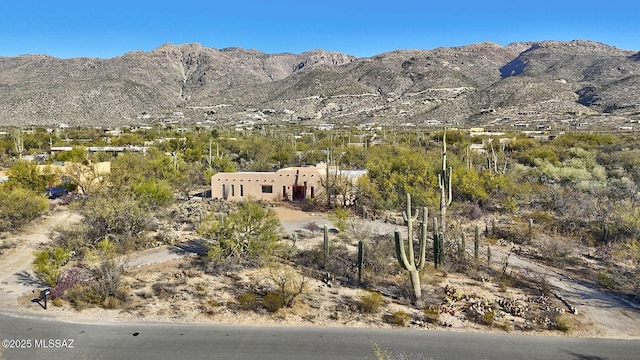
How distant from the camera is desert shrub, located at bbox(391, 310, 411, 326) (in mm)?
12914

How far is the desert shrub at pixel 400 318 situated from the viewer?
1291cm

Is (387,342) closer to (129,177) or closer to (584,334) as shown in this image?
(584,334)

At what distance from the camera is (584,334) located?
12359 mm

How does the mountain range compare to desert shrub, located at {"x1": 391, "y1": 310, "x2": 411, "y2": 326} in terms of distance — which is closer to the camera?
desert shrub, located at {"x1": 391, "y1": 310, "x2": 411, "y2": 326}

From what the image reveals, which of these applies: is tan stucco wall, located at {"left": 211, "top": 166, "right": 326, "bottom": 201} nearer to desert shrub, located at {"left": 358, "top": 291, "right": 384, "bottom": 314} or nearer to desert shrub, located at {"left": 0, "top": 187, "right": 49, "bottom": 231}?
desert shrub, located at {"left": 0, "top": 187, "right": 49, "bottom": 231}

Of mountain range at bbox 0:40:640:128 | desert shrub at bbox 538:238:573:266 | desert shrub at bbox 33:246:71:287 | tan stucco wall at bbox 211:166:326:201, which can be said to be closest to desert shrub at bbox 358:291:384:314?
desert shrub at bbox 538:238:573:266

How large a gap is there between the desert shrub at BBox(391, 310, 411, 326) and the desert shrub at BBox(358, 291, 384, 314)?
0.64 m

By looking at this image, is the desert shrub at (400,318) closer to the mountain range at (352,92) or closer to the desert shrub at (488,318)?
the desert shrub at (488,318)

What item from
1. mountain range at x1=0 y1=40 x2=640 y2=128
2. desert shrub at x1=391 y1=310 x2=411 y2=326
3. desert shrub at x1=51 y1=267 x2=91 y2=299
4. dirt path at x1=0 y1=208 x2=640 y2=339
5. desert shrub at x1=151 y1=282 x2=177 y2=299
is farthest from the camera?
mountain range at x1=0 y1=40 x2=640 y2=128

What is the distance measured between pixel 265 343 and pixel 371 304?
12.4ft

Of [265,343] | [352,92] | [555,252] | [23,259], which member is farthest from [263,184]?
[352,92]

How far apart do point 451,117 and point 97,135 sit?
6493cm

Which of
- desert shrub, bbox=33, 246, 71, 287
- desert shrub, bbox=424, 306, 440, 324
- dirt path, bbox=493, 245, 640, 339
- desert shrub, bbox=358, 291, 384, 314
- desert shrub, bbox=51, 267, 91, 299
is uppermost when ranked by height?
desert shrub, bbox=33, 246, 71, 287

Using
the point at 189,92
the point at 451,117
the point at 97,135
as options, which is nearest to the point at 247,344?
the point at 97,135
